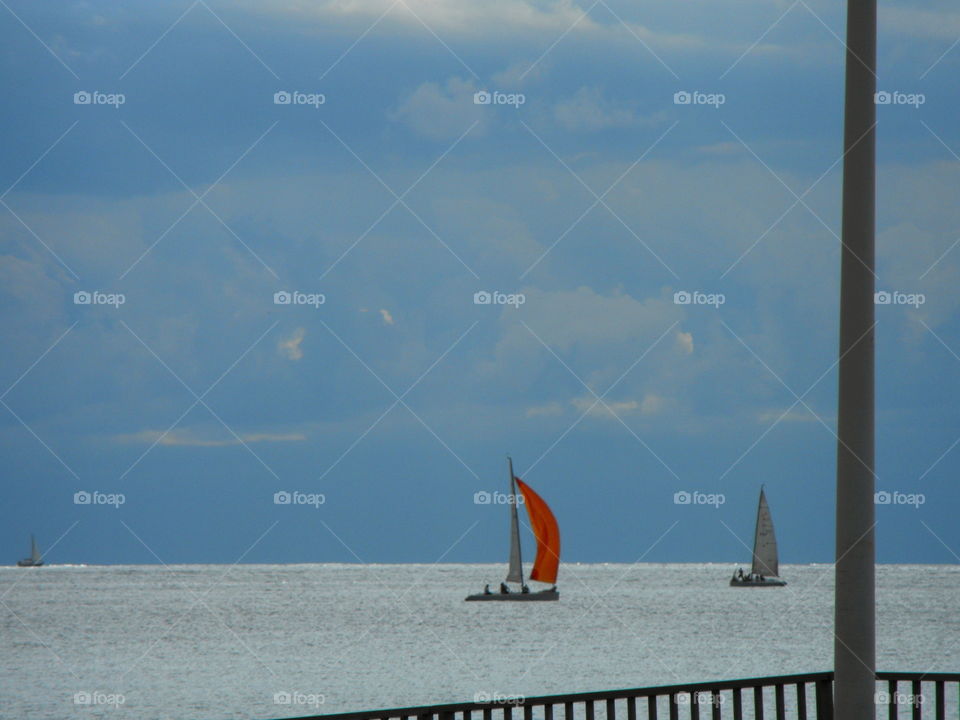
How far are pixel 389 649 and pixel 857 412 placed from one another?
49301mm

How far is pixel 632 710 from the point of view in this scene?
21.2 feet

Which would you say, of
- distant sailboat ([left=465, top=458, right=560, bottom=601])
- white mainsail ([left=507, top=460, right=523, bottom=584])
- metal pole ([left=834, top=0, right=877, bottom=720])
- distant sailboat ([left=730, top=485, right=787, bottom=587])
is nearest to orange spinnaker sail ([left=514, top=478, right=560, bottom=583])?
distant sailboat ([left=465, top=458, right=560, bottom=601])

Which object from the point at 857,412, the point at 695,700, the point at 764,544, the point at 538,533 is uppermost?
the point at 764,544

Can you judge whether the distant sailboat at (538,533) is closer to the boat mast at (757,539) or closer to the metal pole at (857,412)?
the boat mast at (757,539)

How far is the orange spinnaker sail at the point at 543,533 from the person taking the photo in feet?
150

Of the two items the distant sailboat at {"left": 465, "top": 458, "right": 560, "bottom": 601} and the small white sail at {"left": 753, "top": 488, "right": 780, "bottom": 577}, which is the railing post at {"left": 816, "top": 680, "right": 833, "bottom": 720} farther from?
the small white sail at {"left": 753, "top": 488, "right": 780, "bottom": 577}

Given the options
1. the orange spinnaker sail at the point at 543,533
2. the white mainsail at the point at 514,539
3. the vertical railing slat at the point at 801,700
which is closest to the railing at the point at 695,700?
Result: the vertical railing slat at the point at 801,700

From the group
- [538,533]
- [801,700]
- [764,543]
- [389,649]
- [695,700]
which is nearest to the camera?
[695,700]

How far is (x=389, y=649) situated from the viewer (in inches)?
2090

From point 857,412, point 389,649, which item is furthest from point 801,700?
point 389,649

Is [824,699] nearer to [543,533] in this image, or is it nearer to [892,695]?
[892,695]

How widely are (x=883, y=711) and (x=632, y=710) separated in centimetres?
2596

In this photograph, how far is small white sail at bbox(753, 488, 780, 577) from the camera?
63.5 m

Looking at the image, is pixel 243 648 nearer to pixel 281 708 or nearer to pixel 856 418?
pixel 281 708
